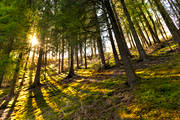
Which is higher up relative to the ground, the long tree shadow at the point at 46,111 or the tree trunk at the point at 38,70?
the tree trunk at the point at 38,70

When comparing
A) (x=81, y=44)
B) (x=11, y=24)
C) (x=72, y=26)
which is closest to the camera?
(x=11, y=24)

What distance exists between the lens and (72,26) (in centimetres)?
445

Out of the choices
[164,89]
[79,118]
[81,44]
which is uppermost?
[81,44]

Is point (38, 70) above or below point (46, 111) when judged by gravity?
above

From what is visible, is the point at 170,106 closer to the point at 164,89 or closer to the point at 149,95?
the point at 149,95

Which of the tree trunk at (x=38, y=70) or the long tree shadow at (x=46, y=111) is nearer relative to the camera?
the long tree shadow at (x=46, y=111)

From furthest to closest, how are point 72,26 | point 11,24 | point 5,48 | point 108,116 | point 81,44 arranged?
point 5,48 → point 81,44 → point 72,26 → point 108,116 → point 11,24

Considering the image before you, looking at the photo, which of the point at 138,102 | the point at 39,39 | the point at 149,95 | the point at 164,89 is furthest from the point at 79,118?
the point at 39,39

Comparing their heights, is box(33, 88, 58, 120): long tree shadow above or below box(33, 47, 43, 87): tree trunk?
below

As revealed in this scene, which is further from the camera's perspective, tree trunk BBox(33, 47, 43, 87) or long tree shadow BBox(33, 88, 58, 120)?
tree trunk BBox(33, 47, 43, 87)

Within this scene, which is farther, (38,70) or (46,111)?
(38,70)

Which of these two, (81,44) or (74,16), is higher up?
(74,16)

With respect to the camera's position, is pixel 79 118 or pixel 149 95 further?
pixel 79 118

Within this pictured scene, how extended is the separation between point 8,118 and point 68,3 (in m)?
8.16
